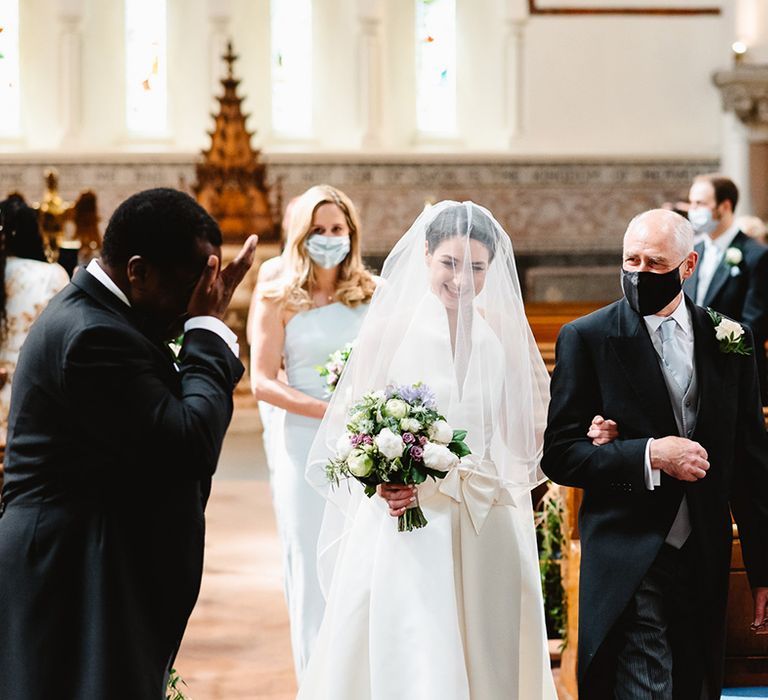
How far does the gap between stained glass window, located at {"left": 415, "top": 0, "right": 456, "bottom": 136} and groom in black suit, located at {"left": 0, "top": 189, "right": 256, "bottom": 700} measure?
12374mm

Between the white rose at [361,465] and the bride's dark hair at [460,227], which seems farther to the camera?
the bride's dark hair at [460,227]

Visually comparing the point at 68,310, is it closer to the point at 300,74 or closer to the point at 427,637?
the point at 427,637

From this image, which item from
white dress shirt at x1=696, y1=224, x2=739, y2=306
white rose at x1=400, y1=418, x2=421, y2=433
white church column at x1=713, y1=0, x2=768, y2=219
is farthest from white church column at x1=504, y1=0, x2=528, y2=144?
white rose at x1=400, y1=418, x2=421, y2=433

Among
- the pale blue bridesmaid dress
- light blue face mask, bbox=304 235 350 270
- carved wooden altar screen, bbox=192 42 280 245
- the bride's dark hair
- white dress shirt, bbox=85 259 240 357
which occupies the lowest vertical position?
the pale blue bridesmaid dress

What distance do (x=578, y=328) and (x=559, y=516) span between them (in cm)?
210

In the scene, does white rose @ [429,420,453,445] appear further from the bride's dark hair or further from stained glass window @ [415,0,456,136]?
stained glass window @ [415,0,456,136]

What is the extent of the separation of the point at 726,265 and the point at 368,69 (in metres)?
7.98

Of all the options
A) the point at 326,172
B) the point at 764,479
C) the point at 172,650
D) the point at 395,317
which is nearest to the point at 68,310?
the point at 172,650

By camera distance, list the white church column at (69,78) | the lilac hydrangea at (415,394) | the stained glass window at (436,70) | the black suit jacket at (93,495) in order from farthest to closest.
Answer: the stained glass window at (436,70), the white church column at (69,78), the lilac hydrangea at (415,394), the black suit jacket at (93,495)

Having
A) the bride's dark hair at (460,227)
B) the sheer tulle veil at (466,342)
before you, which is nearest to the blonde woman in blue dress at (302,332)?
the sheer tulle veil at (466,342)

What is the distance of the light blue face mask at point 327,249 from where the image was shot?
456cm

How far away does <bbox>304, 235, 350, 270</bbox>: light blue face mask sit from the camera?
4559 millimetres

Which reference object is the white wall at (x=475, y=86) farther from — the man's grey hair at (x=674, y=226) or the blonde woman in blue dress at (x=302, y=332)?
the man's grey hair at (x=674, y=226)

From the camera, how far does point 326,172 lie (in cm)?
1387
